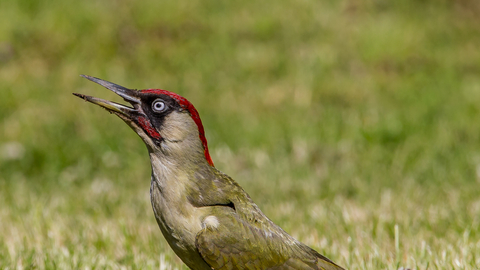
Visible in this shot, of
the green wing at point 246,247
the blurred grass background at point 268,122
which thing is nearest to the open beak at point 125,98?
the green wing at point 246,247

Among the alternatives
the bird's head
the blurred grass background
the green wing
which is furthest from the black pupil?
the blurred grass background

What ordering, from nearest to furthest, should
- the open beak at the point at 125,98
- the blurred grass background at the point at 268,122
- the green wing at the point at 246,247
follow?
the green wing at the point at 246,247 → the open beak at the point at 125,98 → the blurred grass background at the point at 268,122

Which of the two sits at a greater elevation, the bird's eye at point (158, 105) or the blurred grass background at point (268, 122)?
the bird's eye at point (158, 105)

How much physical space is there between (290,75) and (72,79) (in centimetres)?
299

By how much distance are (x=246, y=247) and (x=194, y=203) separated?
323mm

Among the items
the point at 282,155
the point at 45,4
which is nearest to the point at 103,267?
the point at 282,155

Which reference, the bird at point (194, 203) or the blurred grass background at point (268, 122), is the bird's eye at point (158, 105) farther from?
the blurred grass background at point (268, 122)

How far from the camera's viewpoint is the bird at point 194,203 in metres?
2.70

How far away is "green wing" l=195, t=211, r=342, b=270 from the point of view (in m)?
2.66

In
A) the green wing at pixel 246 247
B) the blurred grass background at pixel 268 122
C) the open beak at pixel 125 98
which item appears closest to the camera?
the green wing at pixel 246 247

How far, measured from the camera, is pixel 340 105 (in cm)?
779

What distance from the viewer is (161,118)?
2896mm

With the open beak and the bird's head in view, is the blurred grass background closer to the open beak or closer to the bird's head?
the bird's head

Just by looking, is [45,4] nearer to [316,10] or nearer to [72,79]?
[72,79]
